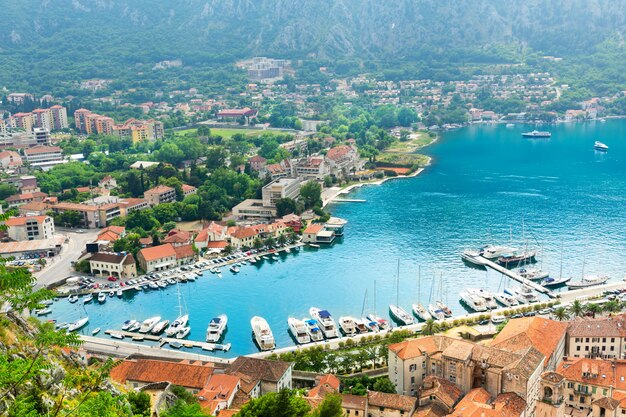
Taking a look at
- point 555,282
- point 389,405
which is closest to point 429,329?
point 389,405

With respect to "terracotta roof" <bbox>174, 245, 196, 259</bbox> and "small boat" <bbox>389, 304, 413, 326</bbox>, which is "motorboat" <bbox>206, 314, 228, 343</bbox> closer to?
"small boat" <bbox>389, 304, 413, 326</bbox>

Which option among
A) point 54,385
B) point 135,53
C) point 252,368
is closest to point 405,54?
point 135,53

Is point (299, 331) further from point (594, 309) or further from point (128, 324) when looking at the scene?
point (594, 309)

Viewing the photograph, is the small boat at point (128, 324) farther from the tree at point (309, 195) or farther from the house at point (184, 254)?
the tree at point (309, 195)

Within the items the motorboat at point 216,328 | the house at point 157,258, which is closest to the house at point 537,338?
the motorboat at point 216,328

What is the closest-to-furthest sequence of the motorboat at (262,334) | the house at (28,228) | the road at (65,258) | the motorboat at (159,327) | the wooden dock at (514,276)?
1. the motorboat at (262,334)
2. the motorboat at (159,327)
3. the wooden dock at (514,276)
4. the road at (65,258)
5. the house at (28,228)

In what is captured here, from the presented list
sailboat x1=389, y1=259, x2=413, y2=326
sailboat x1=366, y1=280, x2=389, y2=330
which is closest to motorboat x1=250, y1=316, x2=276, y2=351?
sailboat x1=366, y1=280, x2=389, y2=330

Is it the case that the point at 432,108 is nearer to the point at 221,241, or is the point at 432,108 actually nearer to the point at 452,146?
the point at 452,146
